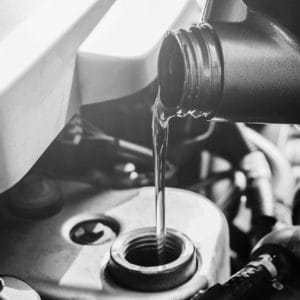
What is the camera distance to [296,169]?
115cm

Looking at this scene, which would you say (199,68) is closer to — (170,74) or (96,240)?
(170,74)

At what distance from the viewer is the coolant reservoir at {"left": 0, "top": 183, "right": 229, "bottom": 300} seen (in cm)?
64

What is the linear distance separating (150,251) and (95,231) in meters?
0.08

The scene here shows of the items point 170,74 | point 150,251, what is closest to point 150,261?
point 150,251

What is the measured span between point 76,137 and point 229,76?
0.36 m

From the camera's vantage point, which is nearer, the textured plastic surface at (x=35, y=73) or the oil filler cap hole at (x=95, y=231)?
the textured plastic surface at (x=35, y=73)

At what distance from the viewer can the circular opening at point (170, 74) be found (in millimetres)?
597

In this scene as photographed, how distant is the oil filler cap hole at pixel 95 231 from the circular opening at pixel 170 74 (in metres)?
0.21

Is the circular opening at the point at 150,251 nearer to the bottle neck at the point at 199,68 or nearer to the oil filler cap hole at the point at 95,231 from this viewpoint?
the oil filler cap hole at the point at 95,231

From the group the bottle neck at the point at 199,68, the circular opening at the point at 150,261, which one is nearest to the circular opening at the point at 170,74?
the bottle neck at the point at 199,68

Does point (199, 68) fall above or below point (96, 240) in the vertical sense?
above

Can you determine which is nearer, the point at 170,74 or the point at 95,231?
the point at 170,74

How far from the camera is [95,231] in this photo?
0.74 metres

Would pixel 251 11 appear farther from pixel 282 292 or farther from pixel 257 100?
pixel 282 292
